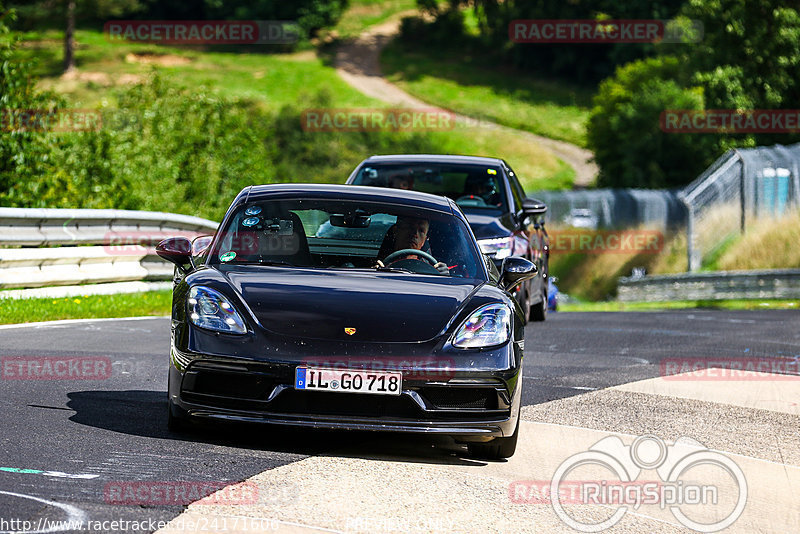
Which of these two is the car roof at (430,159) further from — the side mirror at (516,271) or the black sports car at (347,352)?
the black sports car at (347,352)

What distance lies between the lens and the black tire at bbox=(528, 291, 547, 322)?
50.9 feet

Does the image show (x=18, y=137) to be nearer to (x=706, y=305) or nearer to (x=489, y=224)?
(x=489, y=224)

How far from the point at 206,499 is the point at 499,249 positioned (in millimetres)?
7633

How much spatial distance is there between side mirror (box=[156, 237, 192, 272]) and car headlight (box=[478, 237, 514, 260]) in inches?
210

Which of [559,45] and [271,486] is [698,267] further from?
[559,45]

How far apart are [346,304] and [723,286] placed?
870 inches

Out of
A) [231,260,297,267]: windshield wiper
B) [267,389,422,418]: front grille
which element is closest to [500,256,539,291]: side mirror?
[231,260,297,267]: windshield wiper

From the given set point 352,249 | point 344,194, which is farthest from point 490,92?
point 344,194

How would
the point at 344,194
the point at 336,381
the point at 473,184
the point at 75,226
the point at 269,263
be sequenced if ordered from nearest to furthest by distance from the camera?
the point at 336,381
the point at 269,263
the point at 344,194
the point at 473,184
the point at 75,226

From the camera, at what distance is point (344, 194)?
25.4 ft

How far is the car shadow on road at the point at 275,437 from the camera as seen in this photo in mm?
6551

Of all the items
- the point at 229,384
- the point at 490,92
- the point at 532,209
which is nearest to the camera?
the point at 229,384

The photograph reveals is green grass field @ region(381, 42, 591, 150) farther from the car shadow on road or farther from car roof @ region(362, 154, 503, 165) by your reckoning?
the car shadow on road

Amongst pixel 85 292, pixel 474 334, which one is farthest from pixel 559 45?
pixel 474 334
